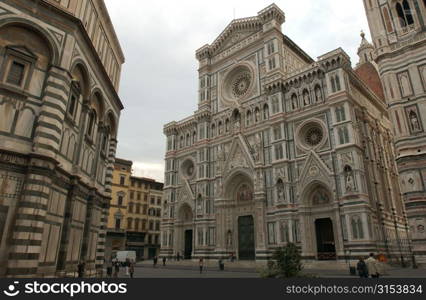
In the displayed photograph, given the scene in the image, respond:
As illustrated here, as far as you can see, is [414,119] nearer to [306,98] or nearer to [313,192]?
[306,98]

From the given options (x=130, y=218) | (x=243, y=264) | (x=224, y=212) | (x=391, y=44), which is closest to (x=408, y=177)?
(x=391, y=44)

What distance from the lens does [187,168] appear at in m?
42.2

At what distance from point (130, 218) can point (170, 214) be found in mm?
16967

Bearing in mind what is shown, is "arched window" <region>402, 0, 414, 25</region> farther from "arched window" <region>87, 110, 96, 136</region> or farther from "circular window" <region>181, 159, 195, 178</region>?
"circular window" <region>181, 159, 195, 178</region>

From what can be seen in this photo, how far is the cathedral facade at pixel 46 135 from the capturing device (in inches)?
424

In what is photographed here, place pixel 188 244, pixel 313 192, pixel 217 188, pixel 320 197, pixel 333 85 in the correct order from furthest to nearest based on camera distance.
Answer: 1. pixel 188 244
2. pixel 217 188
3. pixel 333 85
4. pixel 313 192
5. pixel 320 197

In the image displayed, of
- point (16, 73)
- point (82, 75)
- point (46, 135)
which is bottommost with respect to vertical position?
point (46, 135)

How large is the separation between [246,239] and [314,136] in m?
12.7

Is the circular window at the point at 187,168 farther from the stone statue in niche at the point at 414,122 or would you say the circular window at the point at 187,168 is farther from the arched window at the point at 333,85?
the stone statue in niche at the point at 414,122

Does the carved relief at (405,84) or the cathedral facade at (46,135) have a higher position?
the carved relief at (405,84)

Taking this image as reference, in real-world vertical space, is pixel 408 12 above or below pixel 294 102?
above

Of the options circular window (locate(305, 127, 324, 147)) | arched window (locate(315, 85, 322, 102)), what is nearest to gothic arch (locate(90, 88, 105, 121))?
circular window (locate(305, 127, 324, 147))

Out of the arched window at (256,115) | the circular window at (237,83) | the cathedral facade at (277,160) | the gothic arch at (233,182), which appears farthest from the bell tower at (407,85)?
the gothic arch at (233,182)

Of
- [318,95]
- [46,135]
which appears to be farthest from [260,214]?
[46,135]
